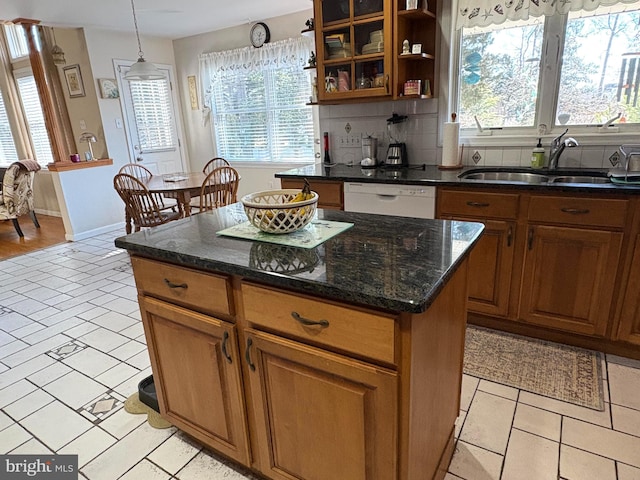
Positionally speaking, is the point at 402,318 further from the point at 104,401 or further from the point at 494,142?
the point at 494,142

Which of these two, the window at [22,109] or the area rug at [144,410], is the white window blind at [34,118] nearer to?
the window at [22,109]

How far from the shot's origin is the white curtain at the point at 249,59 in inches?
179

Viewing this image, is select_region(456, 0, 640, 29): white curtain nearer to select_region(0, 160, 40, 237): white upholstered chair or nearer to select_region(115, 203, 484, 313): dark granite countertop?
select_region(115, 203, 484, 313): dark granite countertop

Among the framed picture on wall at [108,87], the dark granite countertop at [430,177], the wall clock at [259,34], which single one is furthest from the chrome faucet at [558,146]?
the framed picture on wall at [108,87]

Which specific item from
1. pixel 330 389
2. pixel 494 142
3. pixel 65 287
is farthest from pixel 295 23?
pixel 330 389

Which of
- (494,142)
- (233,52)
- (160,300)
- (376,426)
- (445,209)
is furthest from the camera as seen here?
(233,52)

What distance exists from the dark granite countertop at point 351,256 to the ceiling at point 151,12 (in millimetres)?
3343

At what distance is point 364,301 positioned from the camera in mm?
937

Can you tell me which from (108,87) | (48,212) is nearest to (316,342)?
(108,87)

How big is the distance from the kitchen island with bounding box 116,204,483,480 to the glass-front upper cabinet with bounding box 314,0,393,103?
1.61 metres

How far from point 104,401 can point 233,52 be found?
4379 millimetres

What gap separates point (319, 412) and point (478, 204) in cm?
161

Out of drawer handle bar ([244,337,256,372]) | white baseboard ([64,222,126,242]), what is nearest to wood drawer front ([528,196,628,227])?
drawer handle bar ([244,337,256,372])

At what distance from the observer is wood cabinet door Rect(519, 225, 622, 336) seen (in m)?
2.02
